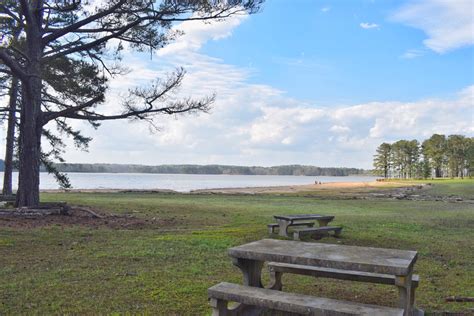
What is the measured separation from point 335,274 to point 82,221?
9.69m

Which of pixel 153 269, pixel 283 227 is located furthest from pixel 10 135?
pixel 153 269

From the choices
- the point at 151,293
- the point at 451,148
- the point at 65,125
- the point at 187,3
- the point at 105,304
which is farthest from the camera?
the point at 451,148

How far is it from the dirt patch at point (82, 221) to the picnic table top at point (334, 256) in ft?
26.4

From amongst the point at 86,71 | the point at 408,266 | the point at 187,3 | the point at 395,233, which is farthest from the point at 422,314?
the point at 86,71

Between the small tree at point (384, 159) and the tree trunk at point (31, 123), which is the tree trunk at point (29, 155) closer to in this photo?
the tree trunk at point (31, 123)

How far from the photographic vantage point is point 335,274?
467 cm

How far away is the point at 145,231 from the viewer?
11.0 metres

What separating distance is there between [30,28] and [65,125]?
4982 millimetres

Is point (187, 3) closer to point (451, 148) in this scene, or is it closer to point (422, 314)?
point (422, 314)

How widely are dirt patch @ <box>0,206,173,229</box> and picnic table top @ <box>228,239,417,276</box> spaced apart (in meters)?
8.05

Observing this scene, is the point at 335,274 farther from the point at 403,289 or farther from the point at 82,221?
the point at 82,221

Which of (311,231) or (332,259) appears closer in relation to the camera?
(332,259)

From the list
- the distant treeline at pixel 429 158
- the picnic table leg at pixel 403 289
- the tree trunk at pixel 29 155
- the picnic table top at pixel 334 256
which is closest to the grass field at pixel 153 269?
the picnic table top at pixel 334 256

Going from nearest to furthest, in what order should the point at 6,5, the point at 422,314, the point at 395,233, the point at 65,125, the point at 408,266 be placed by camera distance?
the point at 408,266, the point at 422,314, the point at 395,233, the point at 6,5, the point at 65,125
